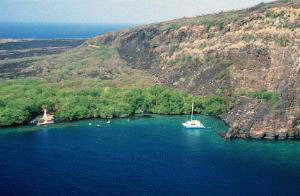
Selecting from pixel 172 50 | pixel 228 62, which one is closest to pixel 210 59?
pixel 228 62

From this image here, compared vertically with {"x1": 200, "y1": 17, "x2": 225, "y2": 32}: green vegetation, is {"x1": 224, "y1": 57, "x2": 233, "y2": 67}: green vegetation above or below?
below

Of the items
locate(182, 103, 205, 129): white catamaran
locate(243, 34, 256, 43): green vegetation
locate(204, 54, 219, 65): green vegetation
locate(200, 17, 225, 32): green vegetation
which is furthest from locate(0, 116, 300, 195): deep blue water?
locate(200, 17, 225, 32): green vegetation

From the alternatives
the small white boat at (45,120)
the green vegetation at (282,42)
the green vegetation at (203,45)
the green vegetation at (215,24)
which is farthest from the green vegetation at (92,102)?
the green vegetation at (215,24)

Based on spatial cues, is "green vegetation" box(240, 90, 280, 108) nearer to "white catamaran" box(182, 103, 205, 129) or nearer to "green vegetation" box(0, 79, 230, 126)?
"green vegetation" box(0, 79, 230, 126)

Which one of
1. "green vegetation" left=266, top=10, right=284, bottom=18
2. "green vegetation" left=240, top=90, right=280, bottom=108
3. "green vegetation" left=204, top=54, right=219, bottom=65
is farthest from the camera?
"green vegetation" left=204, top=54, right=219, bottom=65

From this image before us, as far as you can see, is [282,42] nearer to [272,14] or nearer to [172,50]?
[272,14]

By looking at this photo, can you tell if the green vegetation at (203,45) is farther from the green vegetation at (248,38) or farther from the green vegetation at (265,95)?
the green vegetation at (265,95)

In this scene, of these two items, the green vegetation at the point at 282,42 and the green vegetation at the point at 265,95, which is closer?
the green vegetation at the point at 265,95
